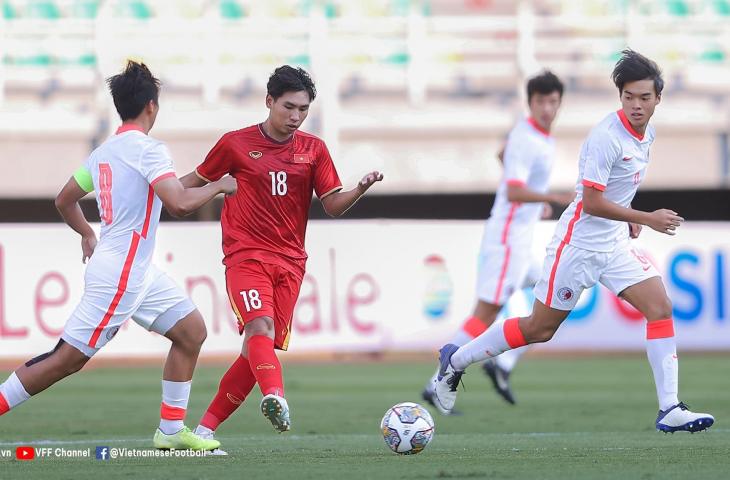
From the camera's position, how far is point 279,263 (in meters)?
7.02

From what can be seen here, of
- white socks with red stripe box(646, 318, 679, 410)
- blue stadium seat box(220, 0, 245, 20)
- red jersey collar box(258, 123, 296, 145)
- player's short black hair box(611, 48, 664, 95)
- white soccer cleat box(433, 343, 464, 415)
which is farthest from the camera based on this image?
blue stadium seat box(220, 0, 245, 20)

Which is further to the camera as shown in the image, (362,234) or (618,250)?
(362,234)

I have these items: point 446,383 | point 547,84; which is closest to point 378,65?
point 547,84

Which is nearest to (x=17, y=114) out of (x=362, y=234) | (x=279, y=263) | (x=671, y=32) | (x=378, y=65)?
(x=378, y=65)

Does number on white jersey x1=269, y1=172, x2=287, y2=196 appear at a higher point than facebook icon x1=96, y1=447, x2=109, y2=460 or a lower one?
higher

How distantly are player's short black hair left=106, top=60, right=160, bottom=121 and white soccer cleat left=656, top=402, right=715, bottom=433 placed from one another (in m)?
2.94

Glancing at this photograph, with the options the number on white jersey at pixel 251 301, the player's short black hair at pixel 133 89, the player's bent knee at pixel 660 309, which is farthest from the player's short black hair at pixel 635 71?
the player's short black hair at pixel 133 89

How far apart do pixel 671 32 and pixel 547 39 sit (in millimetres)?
1730

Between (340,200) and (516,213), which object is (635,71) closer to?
(340,200)

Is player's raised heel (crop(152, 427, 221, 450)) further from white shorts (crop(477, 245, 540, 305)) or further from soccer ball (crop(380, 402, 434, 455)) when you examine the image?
white shorts (crop(477, 245, 540, 305))

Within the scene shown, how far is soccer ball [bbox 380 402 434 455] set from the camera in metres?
6.69

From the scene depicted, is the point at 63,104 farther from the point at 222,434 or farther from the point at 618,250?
the point at 618,250

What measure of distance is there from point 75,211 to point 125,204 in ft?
1.79

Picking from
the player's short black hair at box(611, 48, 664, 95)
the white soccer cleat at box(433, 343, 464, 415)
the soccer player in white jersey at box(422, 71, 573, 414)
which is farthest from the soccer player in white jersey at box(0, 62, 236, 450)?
the soccer player in white jersey at box(422, 71, 573, 414)
